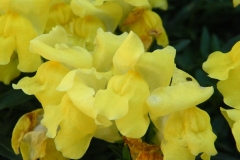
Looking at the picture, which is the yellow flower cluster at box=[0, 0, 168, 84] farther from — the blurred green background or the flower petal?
the flower petal

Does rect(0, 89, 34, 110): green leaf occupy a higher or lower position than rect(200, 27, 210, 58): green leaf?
higher

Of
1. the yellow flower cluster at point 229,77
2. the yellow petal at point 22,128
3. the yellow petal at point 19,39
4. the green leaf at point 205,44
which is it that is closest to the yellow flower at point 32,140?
the yellow petal at point 22,128

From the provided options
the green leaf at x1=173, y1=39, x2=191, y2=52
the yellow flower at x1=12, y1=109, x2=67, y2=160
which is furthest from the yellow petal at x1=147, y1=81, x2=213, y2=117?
the green leaf at x1=173, y1=39, x2=191, y2=52

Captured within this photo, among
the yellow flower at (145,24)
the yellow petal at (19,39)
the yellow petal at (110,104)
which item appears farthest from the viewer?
the yellow flower at (145,24)

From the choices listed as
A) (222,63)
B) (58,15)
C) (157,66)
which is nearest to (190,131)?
(157,66)

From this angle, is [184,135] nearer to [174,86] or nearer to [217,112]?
[174,86]

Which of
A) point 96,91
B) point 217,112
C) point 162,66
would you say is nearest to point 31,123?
point 96,91

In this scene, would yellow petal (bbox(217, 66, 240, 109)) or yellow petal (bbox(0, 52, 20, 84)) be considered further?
yellow petal (bbox(0, 52, 20, 84))

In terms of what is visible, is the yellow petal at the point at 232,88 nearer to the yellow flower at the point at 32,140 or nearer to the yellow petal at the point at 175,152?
the yellow petal at the point at 175,152
